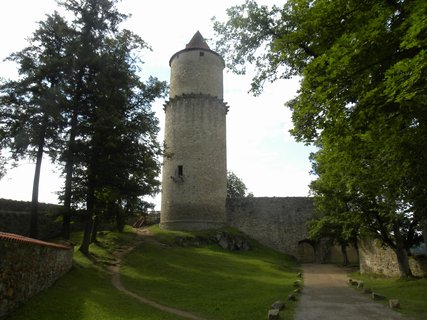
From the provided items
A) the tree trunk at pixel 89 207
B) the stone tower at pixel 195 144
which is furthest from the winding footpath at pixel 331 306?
the stone tower at pixel 195 144

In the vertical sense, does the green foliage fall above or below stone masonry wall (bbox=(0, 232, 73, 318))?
above

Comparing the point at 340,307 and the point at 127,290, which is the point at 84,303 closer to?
the point at 127,290

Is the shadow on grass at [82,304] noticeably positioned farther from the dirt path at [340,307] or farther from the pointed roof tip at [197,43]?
the pointed roof tip at [197,43]

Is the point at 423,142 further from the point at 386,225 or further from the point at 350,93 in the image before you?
the point at 386,225

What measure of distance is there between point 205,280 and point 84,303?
6409 mm

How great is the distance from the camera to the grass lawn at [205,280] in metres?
11.5

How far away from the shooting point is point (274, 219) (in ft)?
111

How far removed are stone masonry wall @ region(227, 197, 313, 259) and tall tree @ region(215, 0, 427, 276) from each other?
65.1 ft

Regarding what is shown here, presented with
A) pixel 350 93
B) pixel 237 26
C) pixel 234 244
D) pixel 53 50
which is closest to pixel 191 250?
pixel 234 244

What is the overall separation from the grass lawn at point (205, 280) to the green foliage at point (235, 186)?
24.3m

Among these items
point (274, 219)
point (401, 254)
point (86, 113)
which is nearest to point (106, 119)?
point (86, 113)

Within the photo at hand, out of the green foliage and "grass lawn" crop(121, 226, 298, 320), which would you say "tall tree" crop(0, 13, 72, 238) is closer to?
"grass lawn" crop(121, 226, 298, 320)

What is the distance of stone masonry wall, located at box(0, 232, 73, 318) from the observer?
8953 mm

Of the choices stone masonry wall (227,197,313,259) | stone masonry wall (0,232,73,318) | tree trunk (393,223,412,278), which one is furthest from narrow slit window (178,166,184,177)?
stone masonry wall (0,232,73,318)
